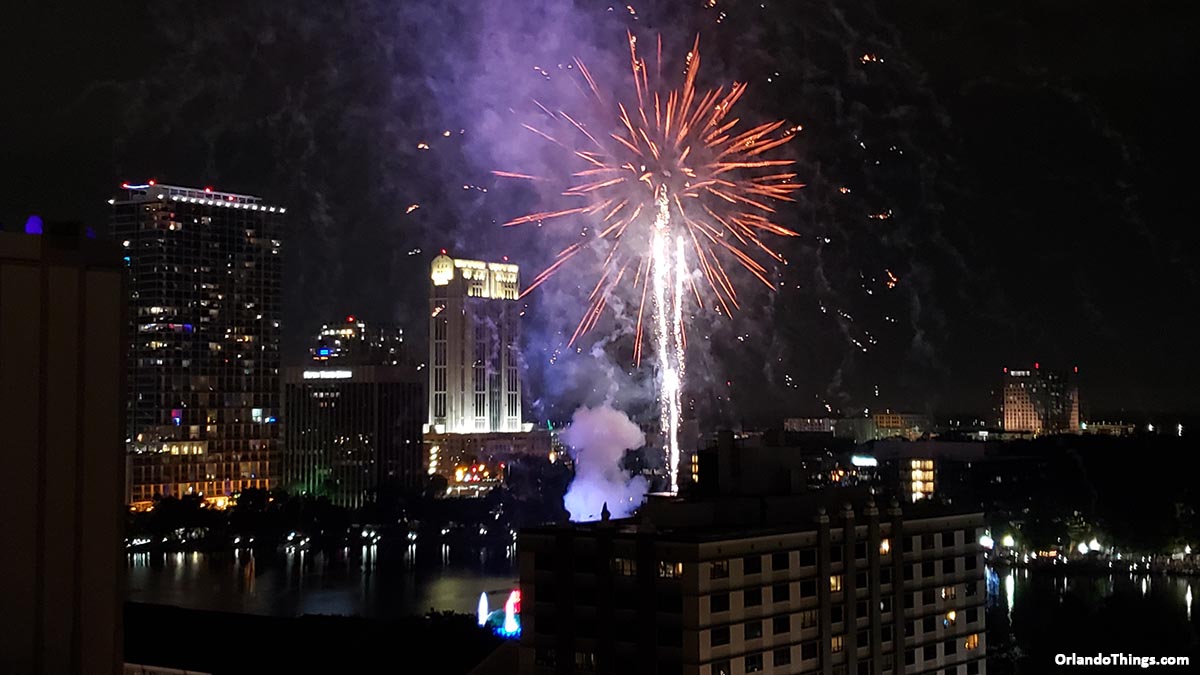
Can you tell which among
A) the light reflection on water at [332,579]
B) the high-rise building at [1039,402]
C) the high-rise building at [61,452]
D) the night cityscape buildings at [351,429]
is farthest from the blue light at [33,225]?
the high-rise building at [1039,402]

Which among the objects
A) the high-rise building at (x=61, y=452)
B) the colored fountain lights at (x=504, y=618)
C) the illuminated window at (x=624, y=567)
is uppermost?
the high-rise building at (x=61, y=452)

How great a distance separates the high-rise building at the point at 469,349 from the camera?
77.1m

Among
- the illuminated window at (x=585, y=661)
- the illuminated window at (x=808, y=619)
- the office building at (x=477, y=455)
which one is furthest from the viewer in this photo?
the office building at (x=477, y=455)

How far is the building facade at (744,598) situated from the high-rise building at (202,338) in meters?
53.1

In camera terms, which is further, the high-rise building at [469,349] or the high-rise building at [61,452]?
the high-rise building at [469,349]

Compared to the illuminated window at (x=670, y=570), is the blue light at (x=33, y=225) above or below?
above

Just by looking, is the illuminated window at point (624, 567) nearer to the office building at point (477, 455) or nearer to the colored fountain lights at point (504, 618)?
the colored fountain lights at point (504, 618)

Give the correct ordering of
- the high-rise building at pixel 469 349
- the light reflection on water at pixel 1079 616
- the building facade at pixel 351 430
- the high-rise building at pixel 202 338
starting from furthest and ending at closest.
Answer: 1. the high-rise building at pixel 469 349
2. the building facade at pixel 351 430
3. the high-rise building at pixel 202 338
4. the light reflection on water at pixel 1079 616

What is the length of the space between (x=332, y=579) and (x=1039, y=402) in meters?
67.5

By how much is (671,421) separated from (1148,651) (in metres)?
11.8

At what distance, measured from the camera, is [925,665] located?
16359 mm

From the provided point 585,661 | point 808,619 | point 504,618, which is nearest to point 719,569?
point 808,619

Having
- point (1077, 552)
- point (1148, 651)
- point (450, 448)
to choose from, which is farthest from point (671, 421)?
point (450, 448)

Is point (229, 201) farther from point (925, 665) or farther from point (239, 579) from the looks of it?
point (925, 665)
